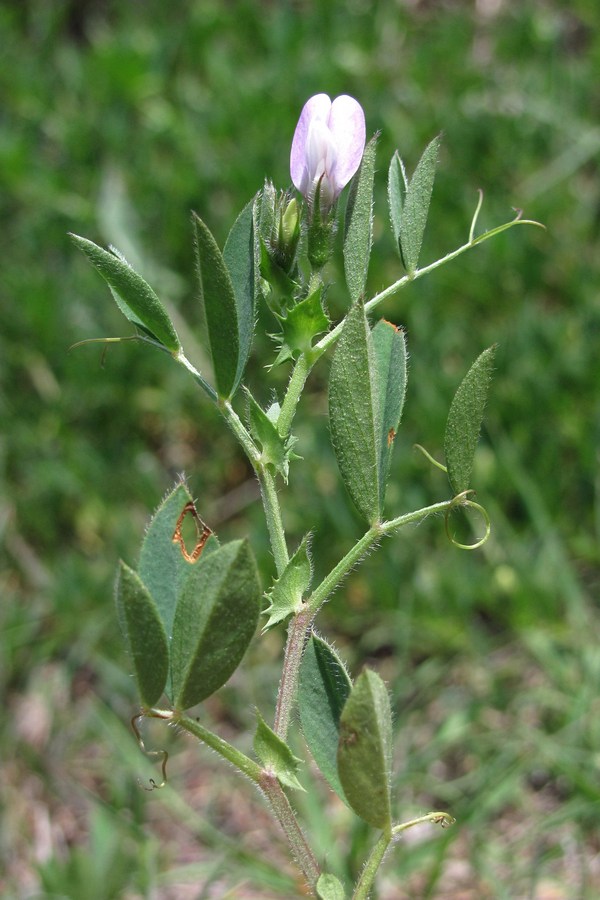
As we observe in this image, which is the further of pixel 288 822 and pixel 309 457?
pixel 309 457

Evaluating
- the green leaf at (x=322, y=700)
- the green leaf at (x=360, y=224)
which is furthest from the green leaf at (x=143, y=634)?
the green leaf at (x=360, y=224)

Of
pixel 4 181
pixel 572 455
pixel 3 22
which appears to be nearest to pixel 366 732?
pixel 572 455

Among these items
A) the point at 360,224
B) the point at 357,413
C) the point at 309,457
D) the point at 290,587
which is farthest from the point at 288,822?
the point at 309,457

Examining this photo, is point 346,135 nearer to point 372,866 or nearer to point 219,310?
point 219,310

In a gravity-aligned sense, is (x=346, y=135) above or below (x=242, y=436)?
above

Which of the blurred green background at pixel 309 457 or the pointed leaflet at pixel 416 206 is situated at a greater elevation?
the pointed leaflet at pixel 416 206

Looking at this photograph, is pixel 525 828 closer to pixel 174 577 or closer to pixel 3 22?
pixel 174 577

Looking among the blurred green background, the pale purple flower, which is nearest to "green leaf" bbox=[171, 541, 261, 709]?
the pale purple flower

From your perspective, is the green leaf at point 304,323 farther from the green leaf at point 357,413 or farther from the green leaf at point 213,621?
the green leaf at point 213,621

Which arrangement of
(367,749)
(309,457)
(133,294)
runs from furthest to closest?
(309,457), (133,294), (367,749)
